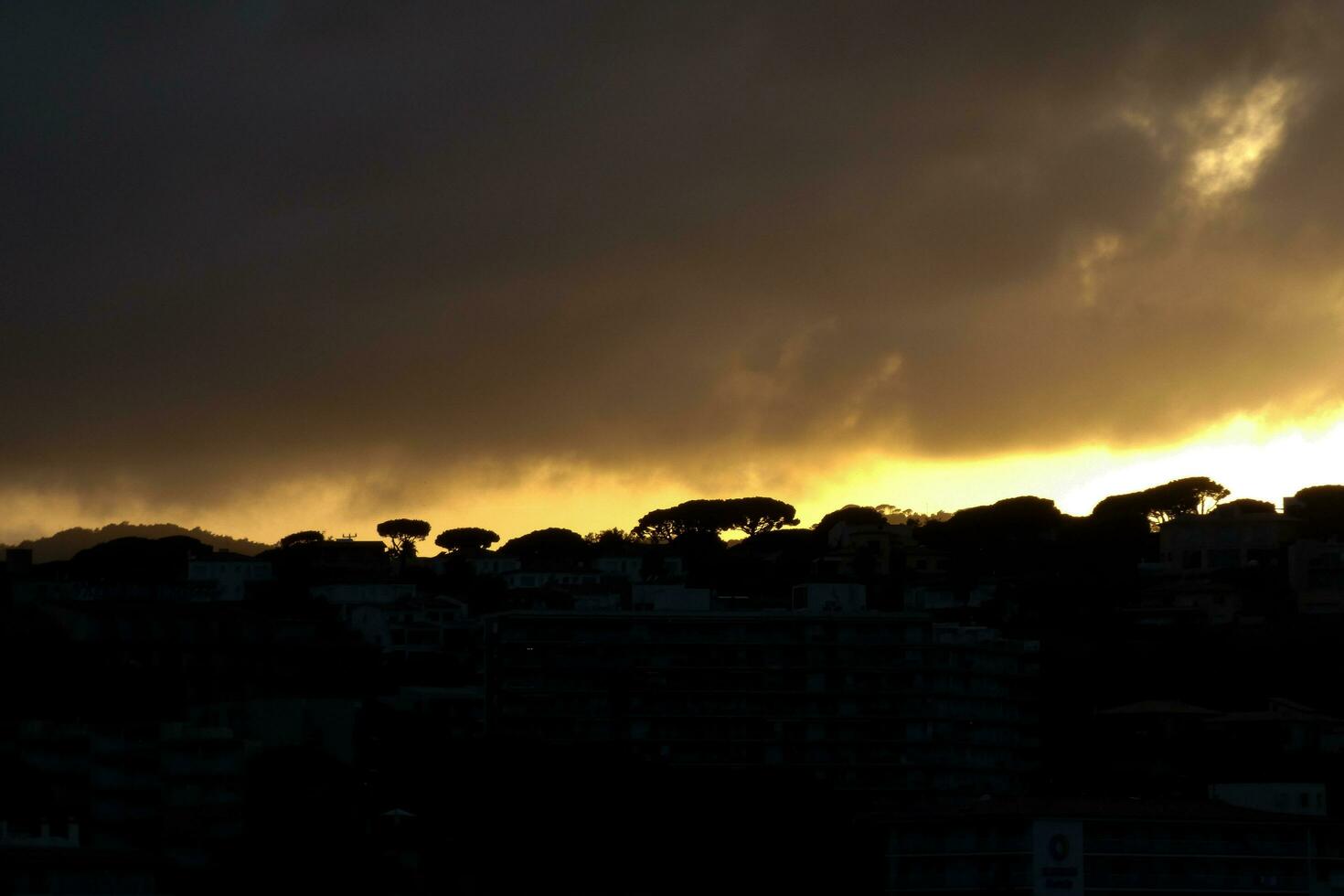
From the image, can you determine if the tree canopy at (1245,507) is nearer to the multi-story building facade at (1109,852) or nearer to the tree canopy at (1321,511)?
the tree canopy at (1321,511)

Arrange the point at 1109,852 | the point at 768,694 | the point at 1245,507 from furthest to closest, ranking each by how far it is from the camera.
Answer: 1. the point at 1245,507
2. the point at 768,694
3. the point at 1109,852

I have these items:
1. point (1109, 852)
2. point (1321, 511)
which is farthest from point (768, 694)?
point (1321, 511)

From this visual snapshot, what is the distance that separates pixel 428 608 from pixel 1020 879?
77.5 m

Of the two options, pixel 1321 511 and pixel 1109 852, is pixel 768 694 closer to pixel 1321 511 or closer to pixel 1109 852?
pixel 1109 852

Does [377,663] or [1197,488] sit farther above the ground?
[1197,488]

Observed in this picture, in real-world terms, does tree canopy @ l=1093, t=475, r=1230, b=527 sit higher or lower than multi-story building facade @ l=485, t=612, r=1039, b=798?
higher

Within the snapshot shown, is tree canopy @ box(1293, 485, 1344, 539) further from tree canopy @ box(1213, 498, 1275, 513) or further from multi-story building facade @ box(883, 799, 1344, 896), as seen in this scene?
multi-story building facade @ box(883, 799, 1344, 896)

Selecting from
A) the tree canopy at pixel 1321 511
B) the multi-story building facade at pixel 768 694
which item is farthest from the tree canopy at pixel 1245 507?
the multi-story building facade at pixel 768 694

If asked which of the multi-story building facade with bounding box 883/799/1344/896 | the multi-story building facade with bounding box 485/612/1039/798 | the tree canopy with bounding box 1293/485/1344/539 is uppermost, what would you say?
the tree canopy with bounding box 1293/485/1344/539

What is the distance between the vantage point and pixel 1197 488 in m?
196

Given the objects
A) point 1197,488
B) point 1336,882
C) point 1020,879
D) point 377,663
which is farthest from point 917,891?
point 1197,488

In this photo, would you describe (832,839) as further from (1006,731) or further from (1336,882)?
(1006,731)

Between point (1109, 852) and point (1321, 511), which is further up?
point (1321, 511)

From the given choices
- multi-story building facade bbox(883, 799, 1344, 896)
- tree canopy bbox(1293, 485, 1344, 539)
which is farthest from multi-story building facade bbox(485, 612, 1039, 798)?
tree canopy bbox(1293, 485, 1344, 539)
